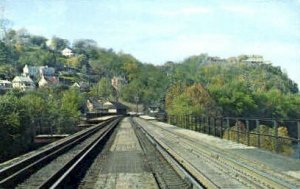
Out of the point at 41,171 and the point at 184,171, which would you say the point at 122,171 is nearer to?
the point at 184,171

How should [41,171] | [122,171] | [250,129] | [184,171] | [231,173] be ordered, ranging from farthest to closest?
[250,129], [41,171], [122,171], [184,171], [231,173]

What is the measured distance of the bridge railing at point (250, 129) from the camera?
20969 millimetres

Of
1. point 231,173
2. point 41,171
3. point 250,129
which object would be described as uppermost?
point 250,129

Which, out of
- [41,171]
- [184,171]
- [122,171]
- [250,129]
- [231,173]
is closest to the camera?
[231,173]

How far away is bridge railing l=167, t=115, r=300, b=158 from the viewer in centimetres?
2097

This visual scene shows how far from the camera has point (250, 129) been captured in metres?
41.2

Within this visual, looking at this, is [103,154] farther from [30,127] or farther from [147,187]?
[30,127]

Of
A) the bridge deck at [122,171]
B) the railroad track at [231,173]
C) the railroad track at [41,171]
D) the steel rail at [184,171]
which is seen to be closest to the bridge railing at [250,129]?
the railroad track at [231,173]

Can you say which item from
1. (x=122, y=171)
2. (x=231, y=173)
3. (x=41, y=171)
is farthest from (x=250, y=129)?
(x=231, y=173)

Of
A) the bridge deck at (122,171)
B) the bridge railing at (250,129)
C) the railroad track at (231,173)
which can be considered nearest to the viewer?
the railroad track at (231,173)

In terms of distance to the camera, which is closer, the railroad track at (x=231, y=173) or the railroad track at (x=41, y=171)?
the railroad track at (x=231, y=173)

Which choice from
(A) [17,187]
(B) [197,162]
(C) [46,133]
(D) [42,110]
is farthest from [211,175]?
(D) [42,110]

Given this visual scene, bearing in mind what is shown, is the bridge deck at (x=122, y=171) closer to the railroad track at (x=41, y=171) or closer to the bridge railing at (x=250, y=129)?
the railroad track at (x=41, y=171)

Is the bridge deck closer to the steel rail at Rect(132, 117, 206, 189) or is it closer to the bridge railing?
the steel rail at Rect(132, 117, 206, 189)
